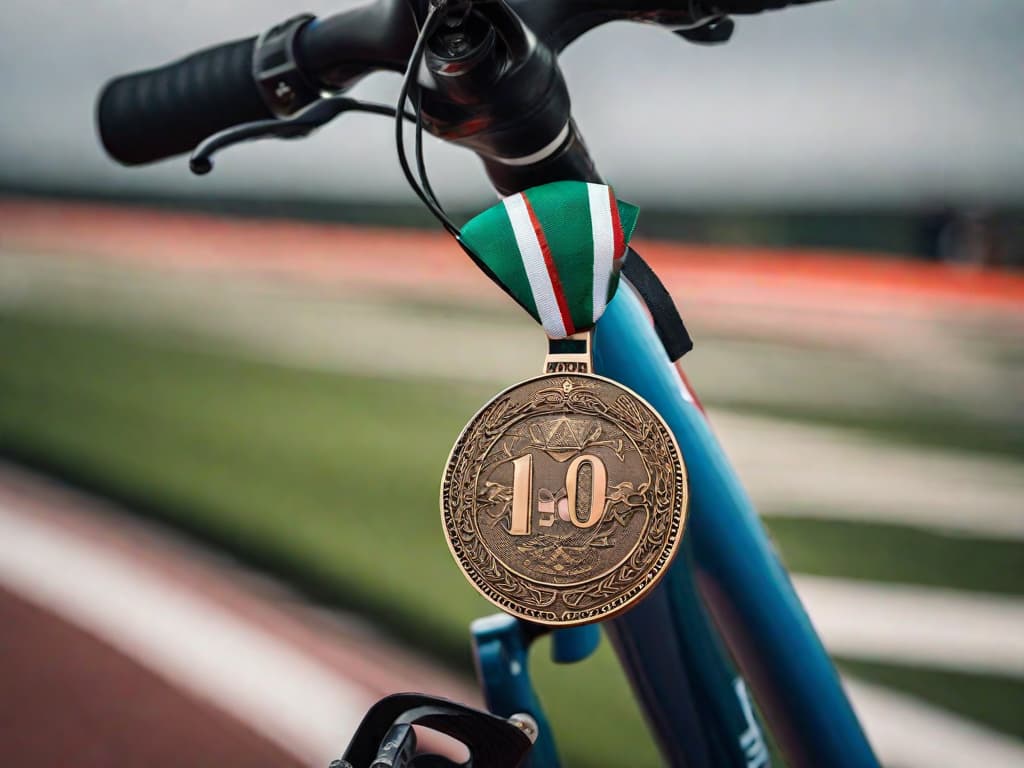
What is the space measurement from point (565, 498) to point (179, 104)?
0.48 metres

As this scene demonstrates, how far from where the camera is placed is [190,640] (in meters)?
2.15

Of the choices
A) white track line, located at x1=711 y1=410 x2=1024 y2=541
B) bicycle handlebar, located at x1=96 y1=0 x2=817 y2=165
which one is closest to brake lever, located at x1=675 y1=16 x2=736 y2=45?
bicycle handlebar, located at x1=96 y1=0 x2=817 y2=165

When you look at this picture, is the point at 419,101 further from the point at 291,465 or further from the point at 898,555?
the point at 291,465

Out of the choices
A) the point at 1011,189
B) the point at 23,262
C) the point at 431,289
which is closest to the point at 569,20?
the point at 1011,189

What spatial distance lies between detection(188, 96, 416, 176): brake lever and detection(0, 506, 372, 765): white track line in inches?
54.1

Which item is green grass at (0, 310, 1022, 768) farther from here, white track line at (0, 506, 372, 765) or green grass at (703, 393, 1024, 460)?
green grass at (703, 393, 1024, 460)

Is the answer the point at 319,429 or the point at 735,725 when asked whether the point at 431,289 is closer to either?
the point at 319,429

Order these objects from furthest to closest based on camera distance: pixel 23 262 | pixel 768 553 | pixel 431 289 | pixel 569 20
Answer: pixel 23 262 < pixel 431 289 < pixel 768 553 < pixel 569 20

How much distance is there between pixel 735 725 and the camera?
80 cm

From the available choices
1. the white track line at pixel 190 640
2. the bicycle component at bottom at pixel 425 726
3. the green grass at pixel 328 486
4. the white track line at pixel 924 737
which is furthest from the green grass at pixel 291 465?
the bicycle component at bottom at pixel 425 726

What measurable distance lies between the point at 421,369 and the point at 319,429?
2.57ft

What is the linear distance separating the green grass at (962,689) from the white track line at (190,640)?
1.01m

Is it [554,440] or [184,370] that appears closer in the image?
[554,440]

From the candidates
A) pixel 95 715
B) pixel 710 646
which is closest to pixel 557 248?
pixel 710 646
